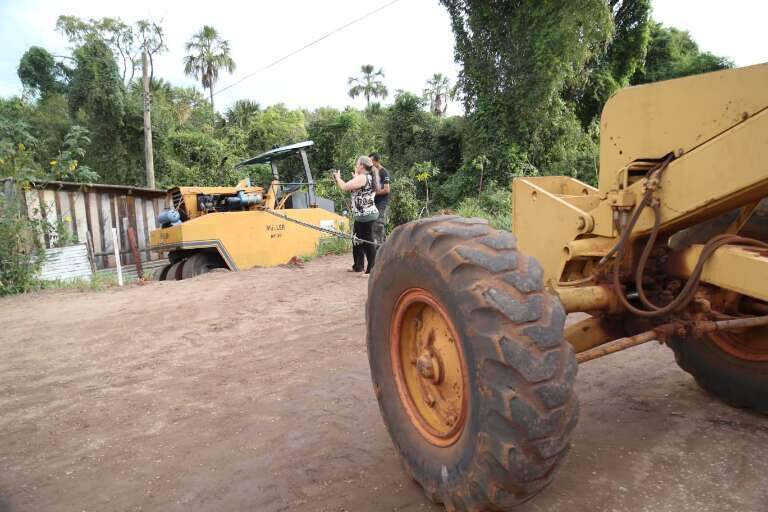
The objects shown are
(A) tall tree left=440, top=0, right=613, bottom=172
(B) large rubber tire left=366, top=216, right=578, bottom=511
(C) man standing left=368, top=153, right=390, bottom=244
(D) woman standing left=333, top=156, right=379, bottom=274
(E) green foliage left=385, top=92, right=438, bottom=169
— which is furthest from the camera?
(E) green foliage left=385, top=92, right=438, bottom=169

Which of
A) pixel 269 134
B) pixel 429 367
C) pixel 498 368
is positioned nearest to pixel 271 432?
pixel 429 367

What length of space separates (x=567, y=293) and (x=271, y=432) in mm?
1831

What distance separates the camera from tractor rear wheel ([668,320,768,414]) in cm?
→ 266

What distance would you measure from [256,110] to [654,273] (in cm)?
3269

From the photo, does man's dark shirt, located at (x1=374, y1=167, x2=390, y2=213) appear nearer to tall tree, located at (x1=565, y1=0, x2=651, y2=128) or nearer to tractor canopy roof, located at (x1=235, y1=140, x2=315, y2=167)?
tractor canopy roof, located at (x1=235, y1=140, x2=315, y2=167)

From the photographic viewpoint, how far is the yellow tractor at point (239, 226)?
9672 millimetres

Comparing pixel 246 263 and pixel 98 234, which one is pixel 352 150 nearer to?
pixel 98 234

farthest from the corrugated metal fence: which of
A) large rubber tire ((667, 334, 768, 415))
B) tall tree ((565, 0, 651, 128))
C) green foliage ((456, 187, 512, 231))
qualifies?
tall tree ((565, 0, 651, 128))

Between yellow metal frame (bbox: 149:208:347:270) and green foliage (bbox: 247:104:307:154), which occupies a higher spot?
green foliage (bbox: 247:104:307:154)

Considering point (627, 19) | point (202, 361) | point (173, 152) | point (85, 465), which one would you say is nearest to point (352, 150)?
point (173, 152)

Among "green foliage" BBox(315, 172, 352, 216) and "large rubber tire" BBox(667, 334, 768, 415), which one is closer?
"large rubber tire" BBox(667, 334, 768, 415)

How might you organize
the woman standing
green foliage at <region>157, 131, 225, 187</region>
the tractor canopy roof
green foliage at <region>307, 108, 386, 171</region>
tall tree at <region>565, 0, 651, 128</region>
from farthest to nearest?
green foliage at <region>307, 108, 386, 171</region>
green foliage at <region>157, 131, 225, 187</region>
tall tree at <region>565, 0, 651, 128</region>
the tractor canopy roof
the woman standing

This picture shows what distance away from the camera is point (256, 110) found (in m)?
32.2

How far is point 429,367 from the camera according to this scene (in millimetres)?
2039
